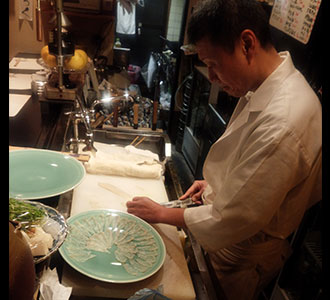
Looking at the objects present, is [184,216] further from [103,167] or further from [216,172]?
[103,167]

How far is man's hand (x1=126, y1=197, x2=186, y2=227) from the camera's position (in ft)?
4.78

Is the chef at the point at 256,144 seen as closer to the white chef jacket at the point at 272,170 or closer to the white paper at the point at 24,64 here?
the white chef jacket at the point at 272,170

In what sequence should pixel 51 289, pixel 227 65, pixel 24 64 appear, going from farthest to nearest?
pixel 24 64
pixel 227 65
pixel 51 289

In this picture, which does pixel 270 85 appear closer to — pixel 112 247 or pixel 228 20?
pixel 228 20

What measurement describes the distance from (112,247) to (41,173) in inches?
24.6

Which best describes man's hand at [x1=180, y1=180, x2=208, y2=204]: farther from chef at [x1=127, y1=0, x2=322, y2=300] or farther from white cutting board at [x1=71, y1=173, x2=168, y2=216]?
chef at [x1=127, y1=0, x2=322, y2=300]

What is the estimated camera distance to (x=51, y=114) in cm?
246

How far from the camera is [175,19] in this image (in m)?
5.83

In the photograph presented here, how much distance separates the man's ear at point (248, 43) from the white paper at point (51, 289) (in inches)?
42.9

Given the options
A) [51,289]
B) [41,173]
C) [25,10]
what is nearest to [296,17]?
[41,173]

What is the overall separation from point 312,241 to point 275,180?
4.55ft
